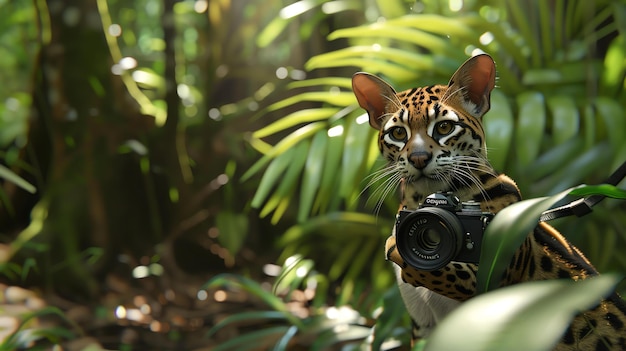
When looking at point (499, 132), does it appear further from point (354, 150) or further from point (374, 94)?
point (374, 94)

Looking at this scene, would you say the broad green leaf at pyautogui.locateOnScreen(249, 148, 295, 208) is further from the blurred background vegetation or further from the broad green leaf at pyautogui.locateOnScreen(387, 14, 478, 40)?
the broad green leaf at pyautogui.locateOnScreen(387, 14, 478, 40)

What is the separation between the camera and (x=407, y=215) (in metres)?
0.64

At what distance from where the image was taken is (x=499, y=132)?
1088 millimetres

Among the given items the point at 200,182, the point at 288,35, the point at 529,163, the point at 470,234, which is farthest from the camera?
the point at 288,35

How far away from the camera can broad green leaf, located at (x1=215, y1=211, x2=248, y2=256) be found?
68.9 inches

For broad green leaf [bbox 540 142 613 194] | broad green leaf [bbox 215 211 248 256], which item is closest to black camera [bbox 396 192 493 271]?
broad green leaf [bbox 540 142 613 194]

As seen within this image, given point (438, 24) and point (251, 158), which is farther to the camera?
point (251, 158)

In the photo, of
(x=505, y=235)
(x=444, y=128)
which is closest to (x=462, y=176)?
(x=444, y=128)

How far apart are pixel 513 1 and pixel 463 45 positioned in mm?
171

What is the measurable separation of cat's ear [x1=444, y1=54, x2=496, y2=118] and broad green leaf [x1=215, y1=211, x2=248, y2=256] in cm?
112

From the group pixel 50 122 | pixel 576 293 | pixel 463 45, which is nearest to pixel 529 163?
pixel 463 45

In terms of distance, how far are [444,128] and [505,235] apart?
7.9 inches

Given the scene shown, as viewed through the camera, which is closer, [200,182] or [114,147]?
[114,147]

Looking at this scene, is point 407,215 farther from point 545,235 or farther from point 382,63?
point 382,63
